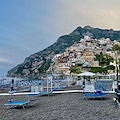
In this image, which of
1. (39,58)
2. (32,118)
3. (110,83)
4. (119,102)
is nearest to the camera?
(32,118)

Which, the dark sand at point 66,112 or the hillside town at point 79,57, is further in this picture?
the hillside town at point 79,57

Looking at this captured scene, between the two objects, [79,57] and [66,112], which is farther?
[79,57]

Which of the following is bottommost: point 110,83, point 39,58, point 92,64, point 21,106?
point 21,106

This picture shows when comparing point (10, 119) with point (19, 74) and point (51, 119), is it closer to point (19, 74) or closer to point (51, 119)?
point (51, 119)

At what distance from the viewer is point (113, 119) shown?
16.6 ft

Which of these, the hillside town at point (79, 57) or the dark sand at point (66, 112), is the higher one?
the hillside town at point (79, 57)

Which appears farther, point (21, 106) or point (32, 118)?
point (21, 106)

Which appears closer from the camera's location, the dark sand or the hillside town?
the dark sand

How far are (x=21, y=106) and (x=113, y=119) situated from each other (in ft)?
14.9

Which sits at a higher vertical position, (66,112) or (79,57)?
(79,57)

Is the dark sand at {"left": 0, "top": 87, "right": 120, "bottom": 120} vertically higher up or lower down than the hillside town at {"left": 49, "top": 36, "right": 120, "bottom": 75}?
lower down

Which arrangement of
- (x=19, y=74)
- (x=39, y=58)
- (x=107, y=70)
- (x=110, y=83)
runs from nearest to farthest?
(x=110, y=83)
(x=107, y=70)
(x=19, y=74)
(x=39, y=58)

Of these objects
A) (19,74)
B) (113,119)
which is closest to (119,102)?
(113,119)

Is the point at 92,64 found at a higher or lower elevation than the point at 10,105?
higher
